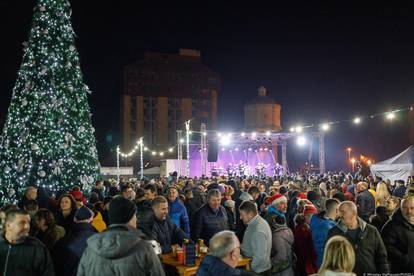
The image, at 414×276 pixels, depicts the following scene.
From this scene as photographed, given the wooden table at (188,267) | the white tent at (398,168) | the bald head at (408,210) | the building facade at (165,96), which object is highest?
the building facade at (165,96)

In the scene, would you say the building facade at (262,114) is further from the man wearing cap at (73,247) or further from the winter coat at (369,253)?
the man wearing cap at (73,247)

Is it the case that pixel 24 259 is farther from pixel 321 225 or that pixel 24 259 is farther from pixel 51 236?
pixel 321 225

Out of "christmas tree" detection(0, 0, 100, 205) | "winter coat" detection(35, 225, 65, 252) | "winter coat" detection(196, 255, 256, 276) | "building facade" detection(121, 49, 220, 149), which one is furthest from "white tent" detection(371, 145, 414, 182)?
"building facade" detection(121, 49, 220, 149)

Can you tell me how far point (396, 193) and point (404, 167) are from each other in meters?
9.86

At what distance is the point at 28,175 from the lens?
48.1 ft

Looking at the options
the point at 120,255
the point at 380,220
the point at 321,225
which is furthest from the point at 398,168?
the point at 120,255

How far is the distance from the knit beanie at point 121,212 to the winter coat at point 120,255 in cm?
8

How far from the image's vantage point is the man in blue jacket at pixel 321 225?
227 inches

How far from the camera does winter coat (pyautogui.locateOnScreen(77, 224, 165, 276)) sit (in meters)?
3.39

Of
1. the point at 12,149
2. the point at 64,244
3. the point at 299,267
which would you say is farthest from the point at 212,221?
the point at 12,149

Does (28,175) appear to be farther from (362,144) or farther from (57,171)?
(362,144)

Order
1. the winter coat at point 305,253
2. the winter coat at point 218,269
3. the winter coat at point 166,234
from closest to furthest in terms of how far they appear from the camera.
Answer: the winter coat at point 218,269
the winter coat at point 305,253
the winter coat at point 166,234

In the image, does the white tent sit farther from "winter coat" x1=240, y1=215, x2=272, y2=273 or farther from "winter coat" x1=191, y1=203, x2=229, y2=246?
"winter coat" x1=240, y1=215, x2=272, y2=273

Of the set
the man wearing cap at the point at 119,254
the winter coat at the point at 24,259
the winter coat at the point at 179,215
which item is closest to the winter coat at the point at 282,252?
the man wearing cap at the point at 119,254
